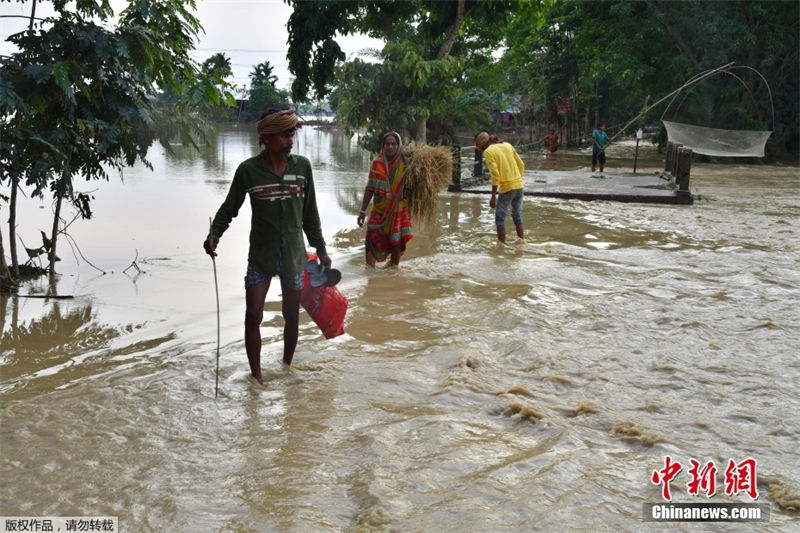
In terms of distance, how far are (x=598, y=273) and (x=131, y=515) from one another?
19.8ft

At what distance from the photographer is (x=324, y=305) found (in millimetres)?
5203

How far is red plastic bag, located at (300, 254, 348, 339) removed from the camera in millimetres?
5188

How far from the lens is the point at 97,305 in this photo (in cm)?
677

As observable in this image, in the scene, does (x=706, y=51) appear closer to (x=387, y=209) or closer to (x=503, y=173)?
(x=503, y=173)

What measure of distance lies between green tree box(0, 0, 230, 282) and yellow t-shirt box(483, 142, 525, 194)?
3.49 m

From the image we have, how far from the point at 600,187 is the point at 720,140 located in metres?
6.63

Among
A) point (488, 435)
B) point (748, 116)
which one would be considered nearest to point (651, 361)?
point (488, 435)

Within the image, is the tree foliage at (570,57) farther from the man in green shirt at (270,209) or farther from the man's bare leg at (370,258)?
the man in green shirt at (270,209)

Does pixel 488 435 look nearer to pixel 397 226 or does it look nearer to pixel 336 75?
pixel 397 226

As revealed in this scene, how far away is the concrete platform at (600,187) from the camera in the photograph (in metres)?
14.8

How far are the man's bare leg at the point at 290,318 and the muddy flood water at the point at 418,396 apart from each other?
0.13 meters

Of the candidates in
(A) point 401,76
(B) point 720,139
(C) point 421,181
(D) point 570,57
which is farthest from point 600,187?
(D) point 570,57

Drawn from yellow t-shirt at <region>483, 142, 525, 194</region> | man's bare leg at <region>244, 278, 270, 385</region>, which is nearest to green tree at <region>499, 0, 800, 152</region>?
yellow t-shirt at <region>483, 142, 525, 194</region>

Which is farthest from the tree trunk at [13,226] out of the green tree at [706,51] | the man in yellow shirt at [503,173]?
the green tree at [706,51]
